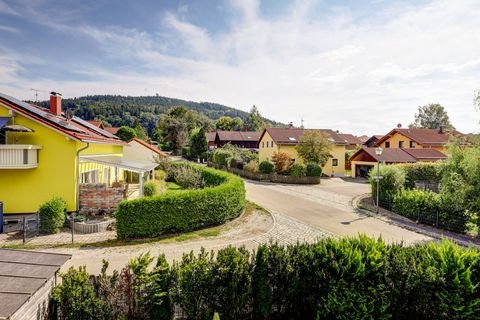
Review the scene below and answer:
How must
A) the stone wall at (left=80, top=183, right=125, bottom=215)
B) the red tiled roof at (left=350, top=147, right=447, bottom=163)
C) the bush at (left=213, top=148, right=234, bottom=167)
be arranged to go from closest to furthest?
1. the stone wall at (left=80, top=183, right=125, bottom=215)
2. the red tiled roof at (left=350, top=147, right=447, bottom=163)
3. the bush at (left=213, top=148, right=234, bottom=167)

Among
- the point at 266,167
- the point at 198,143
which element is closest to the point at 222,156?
the point at 266,167

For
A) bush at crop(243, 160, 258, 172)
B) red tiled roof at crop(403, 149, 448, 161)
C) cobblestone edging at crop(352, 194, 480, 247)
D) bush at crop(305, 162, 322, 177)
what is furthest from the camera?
bush at crop(243, 160, 258, 172)

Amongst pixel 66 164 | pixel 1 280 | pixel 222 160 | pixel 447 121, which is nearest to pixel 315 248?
pixel 1 280

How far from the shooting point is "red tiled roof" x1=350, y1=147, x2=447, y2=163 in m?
36.1

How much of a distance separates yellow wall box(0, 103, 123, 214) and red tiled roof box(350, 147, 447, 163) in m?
32.4

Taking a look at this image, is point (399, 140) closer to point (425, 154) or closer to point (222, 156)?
point (425, 154)

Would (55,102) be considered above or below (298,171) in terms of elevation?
above

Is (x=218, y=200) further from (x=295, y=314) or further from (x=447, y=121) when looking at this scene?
(x=447, y=121)

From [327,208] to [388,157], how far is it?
19845mm

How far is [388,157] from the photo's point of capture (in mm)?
36469

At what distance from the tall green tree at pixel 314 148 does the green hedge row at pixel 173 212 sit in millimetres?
23015

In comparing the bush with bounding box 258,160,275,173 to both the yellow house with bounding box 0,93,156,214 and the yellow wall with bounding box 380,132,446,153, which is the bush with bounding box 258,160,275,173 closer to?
the yellow house with bounding box 0,93,156,214

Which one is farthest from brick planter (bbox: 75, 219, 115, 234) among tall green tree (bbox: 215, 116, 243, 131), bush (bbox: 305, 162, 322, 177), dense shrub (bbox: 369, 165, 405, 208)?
tall green tree (bbox: 215, 116, 243, 131)

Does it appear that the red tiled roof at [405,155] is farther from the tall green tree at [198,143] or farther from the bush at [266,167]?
the tall green tree at [198,143]
